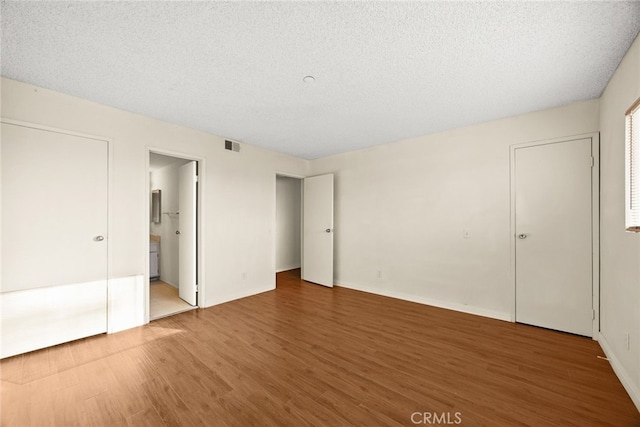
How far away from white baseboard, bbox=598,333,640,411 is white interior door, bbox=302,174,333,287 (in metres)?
3.38

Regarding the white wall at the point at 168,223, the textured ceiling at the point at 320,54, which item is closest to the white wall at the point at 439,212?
Answer: the textured ceiling at the point at 320,54

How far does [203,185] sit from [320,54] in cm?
255

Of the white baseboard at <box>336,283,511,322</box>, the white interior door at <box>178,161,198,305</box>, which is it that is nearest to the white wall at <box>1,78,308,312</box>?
the white interior door at <box>178,161,198,305</box>

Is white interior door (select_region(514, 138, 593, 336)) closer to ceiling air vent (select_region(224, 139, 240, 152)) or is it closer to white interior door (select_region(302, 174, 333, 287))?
white interior door (select_region(302, 174, 333, 287))

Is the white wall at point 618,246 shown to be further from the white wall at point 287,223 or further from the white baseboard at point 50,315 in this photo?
the white wall at point 287,223

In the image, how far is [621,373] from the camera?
6.39ft

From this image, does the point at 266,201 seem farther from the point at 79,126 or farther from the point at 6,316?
the point at 6,316

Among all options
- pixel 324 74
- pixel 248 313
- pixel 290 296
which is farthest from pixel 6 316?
pixel 324 74

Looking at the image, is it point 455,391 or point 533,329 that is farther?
point 533,329

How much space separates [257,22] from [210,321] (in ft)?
10.2

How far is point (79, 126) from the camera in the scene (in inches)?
102

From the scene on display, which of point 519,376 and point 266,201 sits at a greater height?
point 266,201

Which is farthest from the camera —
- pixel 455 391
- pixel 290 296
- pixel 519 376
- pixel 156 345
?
pixel 290 296

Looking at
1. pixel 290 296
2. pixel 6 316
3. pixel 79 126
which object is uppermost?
pixel 79 126
